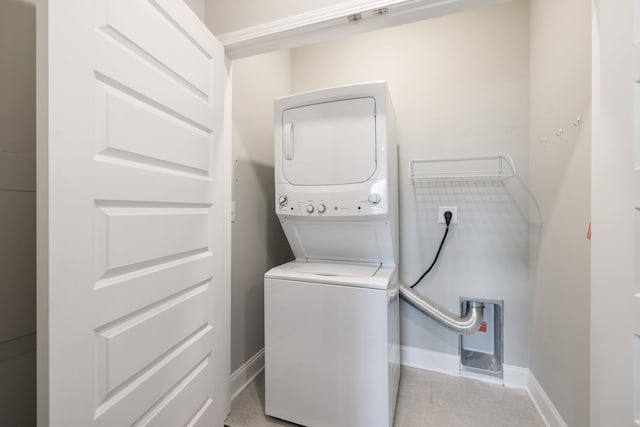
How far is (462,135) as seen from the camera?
2.00m

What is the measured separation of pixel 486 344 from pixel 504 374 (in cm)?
21

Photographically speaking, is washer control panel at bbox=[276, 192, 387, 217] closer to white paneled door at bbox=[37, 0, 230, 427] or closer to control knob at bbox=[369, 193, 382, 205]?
control knob at bbox=[369, 193, 382, 205]

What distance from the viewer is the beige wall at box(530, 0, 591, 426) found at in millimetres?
1213

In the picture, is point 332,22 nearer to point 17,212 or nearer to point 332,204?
point 332,204

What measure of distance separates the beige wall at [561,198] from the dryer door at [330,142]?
964 millimetres

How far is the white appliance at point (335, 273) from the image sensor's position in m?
1.39

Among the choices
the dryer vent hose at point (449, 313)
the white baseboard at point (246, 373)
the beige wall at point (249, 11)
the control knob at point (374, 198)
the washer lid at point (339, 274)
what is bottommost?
the white baseboard at point (246, 373)

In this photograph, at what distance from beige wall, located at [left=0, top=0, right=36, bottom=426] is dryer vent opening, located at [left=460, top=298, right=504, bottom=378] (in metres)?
2.35

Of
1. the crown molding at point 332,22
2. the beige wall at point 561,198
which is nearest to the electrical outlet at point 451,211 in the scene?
the beige wall at point 561,198

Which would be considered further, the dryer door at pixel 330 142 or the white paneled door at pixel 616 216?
the dryer door at pixel 330 142

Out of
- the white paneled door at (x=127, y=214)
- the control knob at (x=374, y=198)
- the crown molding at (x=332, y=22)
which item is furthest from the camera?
the control knob at (x=374, y=198)

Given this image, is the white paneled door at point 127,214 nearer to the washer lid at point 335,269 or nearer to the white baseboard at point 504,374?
the washer lid at point 335,269

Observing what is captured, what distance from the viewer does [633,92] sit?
79cm

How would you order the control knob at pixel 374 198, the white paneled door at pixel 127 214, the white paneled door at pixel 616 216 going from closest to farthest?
the white paneled door at pixel 127 214, the white paneled door at pixel 616 216, the control knob at pixel 374 198
